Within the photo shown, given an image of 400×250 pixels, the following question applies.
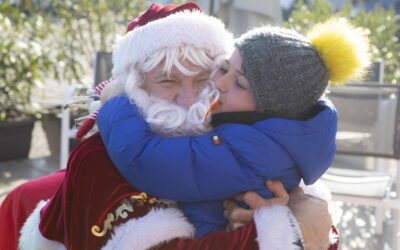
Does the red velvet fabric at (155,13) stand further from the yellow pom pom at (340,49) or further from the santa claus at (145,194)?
the yellow pom pom at (340,49)

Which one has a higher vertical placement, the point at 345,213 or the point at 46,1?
the point at 46,1

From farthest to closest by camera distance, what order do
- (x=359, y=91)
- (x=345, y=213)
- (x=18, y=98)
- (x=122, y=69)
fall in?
(x=18, y=98)
(x=345, y=213)
(x=359, y=91)
(x=122, y=69)

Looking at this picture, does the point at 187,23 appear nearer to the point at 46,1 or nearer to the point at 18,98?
the point at 18,98

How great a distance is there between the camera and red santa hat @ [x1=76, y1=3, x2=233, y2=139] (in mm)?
1725

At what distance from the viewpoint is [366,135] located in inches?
145

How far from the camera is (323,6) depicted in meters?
6.44

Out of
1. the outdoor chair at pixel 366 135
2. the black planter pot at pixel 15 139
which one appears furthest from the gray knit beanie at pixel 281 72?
the black planter pot at pixel 15 139

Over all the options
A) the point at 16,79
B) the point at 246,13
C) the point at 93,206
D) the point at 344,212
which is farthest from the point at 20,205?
the point at 16,79

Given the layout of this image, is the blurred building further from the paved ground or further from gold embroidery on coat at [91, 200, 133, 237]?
gold embroidery on coat at [91, 200, 133, 237]

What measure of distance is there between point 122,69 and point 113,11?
4983 mm

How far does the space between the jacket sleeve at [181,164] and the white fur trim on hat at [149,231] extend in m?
0.06

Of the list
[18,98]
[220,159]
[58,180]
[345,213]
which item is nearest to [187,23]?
[220,159]

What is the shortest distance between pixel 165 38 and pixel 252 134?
429 millimetres

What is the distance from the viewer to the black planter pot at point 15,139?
18.2 ft
